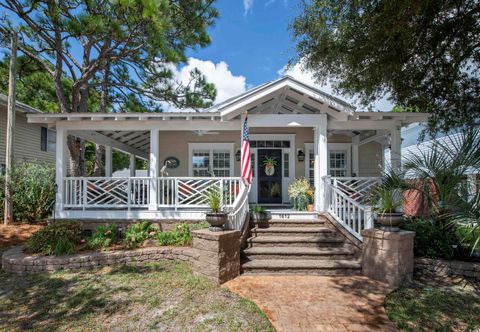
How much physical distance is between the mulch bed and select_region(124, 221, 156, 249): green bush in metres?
3.22

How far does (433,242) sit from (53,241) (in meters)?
8.12

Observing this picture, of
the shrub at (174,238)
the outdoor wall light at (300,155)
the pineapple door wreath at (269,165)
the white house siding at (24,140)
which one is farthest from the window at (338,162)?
the white house siding at (24,140)

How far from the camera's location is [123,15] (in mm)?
8859

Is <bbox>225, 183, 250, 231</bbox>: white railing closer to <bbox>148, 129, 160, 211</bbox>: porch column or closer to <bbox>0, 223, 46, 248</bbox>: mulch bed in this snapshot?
<bbox>148, 129, 160, 211</bbox>: porch column

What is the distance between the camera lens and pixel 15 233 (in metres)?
8.02

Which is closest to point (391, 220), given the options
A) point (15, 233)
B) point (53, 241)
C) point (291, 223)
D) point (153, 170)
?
point (291, 223)

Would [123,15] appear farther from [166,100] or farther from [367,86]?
[367,86]

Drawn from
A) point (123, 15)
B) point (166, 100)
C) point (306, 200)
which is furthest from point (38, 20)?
point (306, 200)

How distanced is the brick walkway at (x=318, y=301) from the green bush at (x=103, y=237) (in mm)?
3450

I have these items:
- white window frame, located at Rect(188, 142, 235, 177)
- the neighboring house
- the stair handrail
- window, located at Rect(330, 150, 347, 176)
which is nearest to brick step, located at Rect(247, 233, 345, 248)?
the stair handrail

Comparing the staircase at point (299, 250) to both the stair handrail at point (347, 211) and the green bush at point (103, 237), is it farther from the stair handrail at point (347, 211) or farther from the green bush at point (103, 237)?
the green bush at point (103, 237)

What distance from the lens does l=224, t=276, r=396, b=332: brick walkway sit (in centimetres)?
360

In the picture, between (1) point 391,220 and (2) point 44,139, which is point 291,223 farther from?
(2) point 44,139

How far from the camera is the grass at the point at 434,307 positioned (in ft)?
11.8
